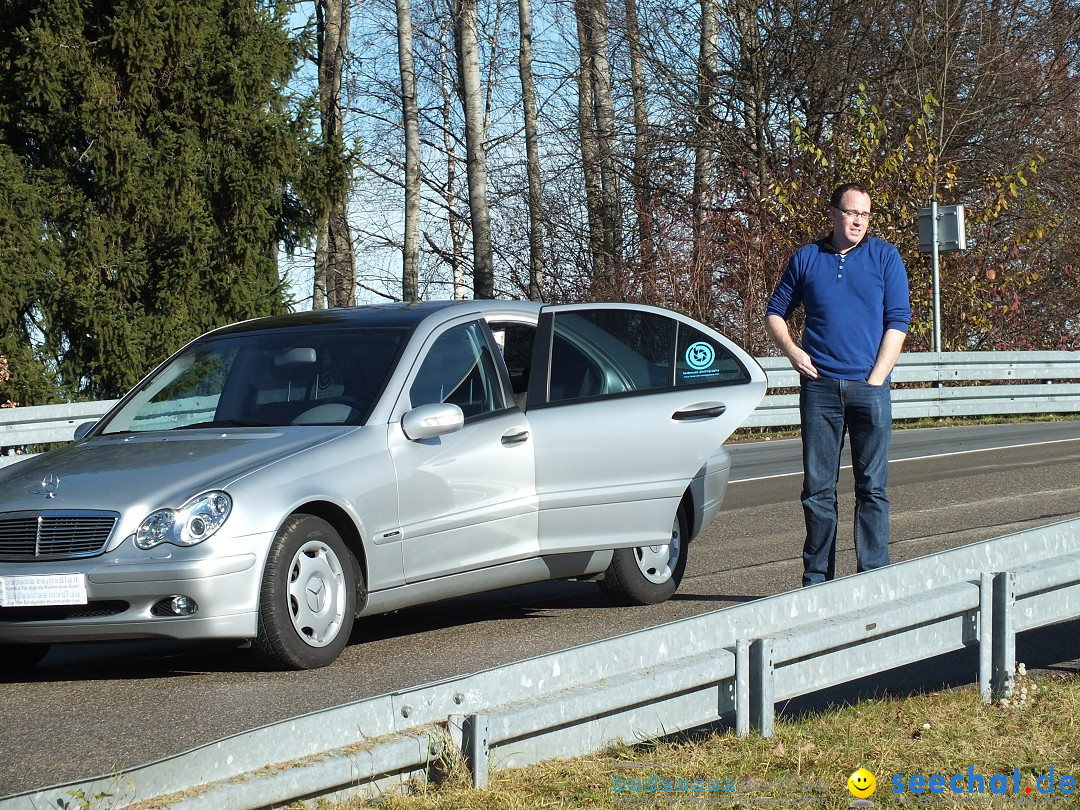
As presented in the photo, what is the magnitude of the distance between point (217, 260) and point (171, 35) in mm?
3131

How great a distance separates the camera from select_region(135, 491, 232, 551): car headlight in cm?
607

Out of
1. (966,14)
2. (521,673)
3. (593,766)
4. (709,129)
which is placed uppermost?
(966,14)

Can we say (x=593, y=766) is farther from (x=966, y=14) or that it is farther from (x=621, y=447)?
(x=966, y=14)

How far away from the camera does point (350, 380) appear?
283 inches

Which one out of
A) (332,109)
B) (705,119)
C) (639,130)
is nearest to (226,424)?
(705,119)

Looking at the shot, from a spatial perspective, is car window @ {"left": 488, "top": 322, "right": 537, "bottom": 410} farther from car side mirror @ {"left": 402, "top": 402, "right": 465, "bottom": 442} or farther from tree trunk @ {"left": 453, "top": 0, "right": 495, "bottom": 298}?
tree trunk @ {"left": 453, "top": 0, "right": 495, "bottom": 298}

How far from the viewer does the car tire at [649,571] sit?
7867mm

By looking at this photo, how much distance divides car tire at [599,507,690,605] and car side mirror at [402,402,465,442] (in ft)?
4.42

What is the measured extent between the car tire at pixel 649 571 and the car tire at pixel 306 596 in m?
1.70

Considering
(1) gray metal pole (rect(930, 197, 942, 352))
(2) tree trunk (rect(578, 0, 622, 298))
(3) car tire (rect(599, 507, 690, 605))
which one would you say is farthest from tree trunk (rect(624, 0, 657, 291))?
(3) car tire (rect(599, 507, 690, 605))

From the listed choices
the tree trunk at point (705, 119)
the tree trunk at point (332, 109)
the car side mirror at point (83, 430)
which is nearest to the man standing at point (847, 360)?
the car side mirror at point (83, 430)

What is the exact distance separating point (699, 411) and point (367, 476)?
1.91 meters

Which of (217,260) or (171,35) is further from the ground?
(171,35)

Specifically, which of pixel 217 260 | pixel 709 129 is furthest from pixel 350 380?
pixel 709 129
